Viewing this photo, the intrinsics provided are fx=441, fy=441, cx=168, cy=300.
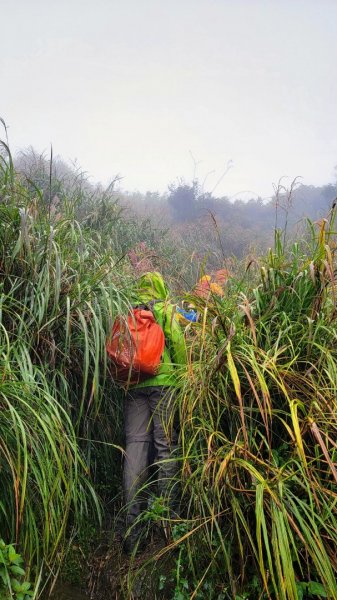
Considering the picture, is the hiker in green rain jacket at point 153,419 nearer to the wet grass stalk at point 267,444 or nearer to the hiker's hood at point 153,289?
the hiker's hood at point 153,289

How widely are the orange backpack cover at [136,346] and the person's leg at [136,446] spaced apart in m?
0.16

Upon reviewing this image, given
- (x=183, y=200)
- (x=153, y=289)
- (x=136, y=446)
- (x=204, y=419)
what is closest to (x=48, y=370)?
(x=136, y=446)

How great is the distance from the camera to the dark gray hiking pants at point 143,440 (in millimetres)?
2531

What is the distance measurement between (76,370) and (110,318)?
38 centimetres

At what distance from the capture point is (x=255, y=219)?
78.6 ft

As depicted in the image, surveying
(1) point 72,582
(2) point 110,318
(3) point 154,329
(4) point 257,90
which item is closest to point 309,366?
(3) point 154,329

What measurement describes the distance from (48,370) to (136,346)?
516mm

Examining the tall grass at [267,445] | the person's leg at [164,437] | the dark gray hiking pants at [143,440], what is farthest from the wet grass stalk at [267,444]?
the dark gray hiking pants at [143,440]

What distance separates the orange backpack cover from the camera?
256cm

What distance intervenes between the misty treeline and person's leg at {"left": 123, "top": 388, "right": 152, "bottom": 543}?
1648mm

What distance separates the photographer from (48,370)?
2338 mm

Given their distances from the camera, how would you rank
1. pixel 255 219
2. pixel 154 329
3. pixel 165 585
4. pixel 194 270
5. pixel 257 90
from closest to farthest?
pixel 165 585
pixel 154 329
pixel 194 270
pixel 255 219
pixel 257 90

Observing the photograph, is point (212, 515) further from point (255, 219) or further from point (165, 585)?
point (255, 219)

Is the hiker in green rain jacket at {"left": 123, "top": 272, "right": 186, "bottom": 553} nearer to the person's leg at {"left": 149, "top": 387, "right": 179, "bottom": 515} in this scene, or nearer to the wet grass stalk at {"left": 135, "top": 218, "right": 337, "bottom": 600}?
the person's leg at {"left": 149, "top": 387, "right": 179, "bottom": 515}
